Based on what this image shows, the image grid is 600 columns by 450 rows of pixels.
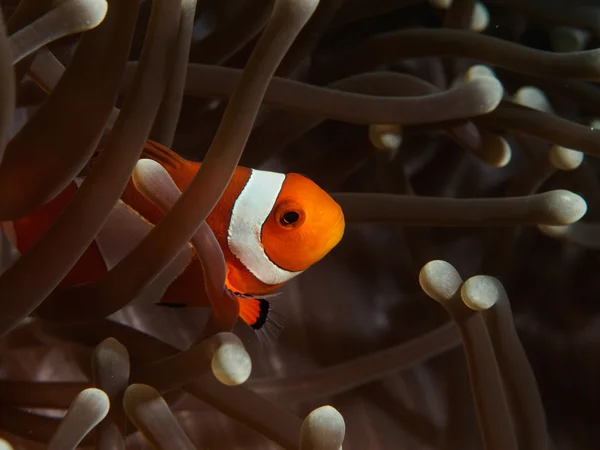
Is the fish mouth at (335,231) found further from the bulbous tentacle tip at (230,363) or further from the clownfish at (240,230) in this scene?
the bulbous tentacle tip at (230,363)

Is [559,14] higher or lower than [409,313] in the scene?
higher

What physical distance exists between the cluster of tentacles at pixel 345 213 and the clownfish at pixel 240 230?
0.18ft

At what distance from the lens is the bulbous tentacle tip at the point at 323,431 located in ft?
1.67

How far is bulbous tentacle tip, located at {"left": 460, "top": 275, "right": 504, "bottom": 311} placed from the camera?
0.62 metres

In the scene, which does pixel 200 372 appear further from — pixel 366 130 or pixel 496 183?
pixel 496 183

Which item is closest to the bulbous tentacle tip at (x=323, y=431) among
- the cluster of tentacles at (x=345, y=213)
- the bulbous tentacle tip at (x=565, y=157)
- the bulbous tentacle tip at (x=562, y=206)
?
the cluster of tentacles at (x=345, y=213)

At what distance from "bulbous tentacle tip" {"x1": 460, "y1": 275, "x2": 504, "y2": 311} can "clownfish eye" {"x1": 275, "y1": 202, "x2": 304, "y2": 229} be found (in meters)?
0.18

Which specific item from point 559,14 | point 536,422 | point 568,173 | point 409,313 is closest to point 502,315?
point 536,422

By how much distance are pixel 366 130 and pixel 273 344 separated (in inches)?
13.3

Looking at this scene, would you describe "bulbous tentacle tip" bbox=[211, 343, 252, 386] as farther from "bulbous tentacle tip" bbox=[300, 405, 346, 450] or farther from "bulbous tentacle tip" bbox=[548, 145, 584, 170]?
"bulbous tentacle tip" bbox=[548, 145, 584, 170]

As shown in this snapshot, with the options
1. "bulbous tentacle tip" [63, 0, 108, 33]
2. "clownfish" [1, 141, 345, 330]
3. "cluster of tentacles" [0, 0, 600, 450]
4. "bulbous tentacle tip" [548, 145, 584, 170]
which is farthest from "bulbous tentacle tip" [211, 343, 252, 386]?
"bulbous tentacle tip" [548, 145, 584, 170]

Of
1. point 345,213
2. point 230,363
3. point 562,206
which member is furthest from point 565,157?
point 230,363

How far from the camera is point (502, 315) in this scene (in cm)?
66

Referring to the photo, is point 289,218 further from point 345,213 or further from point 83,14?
point 83,14
